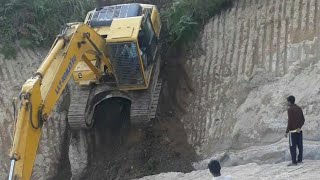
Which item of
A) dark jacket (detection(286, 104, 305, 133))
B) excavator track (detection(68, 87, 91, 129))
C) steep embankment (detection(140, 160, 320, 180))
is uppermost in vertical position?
dark jacket (detection(286, 104, 305, 133))

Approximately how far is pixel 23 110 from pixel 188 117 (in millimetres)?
6287

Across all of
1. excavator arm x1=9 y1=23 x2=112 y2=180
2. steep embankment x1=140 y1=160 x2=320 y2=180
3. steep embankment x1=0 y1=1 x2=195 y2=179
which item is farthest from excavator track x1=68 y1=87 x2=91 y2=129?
steep embankment x1=140 y1=160 x2=320 y2=180

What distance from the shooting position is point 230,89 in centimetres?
1319

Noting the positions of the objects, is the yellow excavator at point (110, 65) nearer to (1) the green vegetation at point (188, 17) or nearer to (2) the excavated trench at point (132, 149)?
(2) the excavated trench at point (132, 149)

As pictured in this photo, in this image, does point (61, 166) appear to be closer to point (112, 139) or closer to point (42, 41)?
point (112, 139)

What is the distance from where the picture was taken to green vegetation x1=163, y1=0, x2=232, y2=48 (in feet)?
48.7

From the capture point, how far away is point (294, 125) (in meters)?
9.30

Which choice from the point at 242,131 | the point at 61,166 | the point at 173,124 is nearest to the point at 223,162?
the point at 242,131

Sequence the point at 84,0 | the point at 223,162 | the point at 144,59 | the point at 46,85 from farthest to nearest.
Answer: the point at 84,0 < the point at 144,59 < the point at 223,162 < the point at 46,85

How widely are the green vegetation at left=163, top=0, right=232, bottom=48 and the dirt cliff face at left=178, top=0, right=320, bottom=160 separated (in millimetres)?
248

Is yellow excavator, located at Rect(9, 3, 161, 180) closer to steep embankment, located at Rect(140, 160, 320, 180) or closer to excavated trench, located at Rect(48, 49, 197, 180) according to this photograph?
excavated trench, located at Rect(48, 49, 197, 180)

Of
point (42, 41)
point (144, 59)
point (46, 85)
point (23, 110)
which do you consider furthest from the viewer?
point (42, 41)

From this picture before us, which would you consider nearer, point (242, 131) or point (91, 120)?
point (242, 131)

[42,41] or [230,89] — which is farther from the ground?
[42,41]
